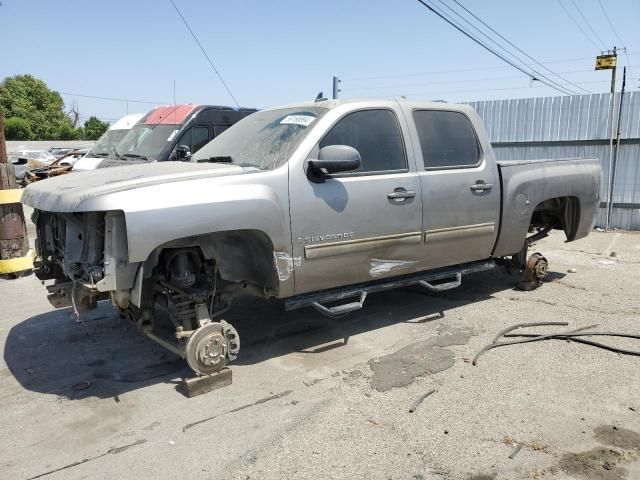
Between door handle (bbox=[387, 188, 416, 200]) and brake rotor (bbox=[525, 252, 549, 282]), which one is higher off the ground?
door handle (bbox=[387, 188, 416, 200])

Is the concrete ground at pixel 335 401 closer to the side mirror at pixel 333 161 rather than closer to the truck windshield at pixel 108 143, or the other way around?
the side mirror at pixel 333 161

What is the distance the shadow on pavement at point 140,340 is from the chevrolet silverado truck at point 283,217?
1.14 feet

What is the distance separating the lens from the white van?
11.2m

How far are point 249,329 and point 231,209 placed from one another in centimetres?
187

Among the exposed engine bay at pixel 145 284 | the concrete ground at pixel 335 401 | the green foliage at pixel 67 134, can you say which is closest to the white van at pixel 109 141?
the concrete ground at pixel 335 401

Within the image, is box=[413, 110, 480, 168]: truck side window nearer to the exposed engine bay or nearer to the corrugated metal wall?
the exposed engine bay

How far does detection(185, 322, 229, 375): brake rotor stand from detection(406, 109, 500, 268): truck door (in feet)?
6.79

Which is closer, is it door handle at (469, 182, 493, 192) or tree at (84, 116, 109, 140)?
door handle at (469, 182, 493, 192)

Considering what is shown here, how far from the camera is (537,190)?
5910 millimetres

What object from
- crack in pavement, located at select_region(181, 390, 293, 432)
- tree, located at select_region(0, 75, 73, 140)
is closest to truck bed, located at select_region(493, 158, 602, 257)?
crack in pavement, located at select_region(181, 390, 293, 432)

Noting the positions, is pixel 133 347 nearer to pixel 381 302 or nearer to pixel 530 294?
pixel 381 302

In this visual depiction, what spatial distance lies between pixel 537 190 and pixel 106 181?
433cm

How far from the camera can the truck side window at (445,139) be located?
517 centimetres

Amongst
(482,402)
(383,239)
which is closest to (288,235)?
(383,239)
